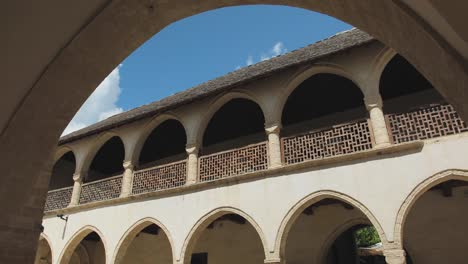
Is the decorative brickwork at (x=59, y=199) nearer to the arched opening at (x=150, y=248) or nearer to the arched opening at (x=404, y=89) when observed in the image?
the arched opening at (x=150, y=248)

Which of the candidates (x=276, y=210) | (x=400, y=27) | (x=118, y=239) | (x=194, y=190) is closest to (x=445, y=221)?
(x=276, y=210)

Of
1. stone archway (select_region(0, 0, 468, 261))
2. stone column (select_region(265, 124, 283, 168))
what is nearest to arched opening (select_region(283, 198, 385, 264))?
stone column (select_region(265, 124, 283, 168))

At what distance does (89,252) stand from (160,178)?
589cm

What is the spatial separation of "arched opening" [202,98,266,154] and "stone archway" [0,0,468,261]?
7722mm

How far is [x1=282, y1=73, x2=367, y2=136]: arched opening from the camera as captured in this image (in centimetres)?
984

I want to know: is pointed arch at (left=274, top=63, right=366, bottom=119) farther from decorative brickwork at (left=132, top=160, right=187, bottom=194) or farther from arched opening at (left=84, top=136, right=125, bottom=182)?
arched opening at (left=84, top=136, right=125, bottom=182)

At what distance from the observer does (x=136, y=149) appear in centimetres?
1113

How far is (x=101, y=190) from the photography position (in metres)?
11.8

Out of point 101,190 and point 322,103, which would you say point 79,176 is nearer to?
point 101,190

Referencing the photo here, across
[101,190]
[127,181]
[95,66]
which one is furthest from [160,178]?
[95,66]

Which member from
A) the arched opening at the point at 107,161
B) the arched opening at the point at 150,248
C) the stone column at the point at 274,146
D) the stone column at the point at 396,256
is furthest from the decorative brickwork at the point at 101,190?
the stone column at the point at 396,256

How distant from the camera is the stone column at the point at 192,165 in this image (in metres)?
9.72

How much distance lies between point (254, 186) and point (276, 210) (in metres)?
0.79

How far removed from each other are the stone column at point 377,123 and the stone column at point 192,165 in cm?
441
